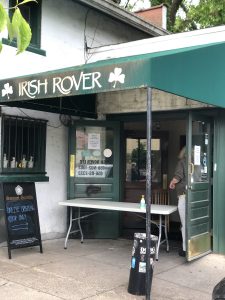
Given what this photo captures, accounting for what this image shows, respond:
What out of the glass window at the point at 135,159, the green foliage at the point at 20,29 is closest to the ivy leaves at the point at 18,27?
the green foliage at the point at 20,29

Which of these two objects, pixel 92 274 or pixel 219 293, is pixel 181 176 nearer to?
pixel 92 274

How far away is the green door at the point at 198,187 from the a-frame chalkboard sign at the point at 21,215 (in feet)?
7.83

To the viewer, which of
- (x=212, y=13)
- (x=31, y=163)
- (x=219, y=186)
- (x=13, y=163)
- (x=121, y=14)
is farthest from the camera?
(x=212, y=13)

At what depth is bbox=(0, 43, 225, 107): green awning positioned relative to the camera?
4.55m

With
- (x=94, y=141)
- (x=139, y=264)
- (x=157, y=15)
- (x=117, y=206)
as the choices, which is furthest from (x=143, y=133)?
(x=139, y=264)

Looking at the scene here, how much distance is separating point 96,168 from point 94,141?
19.9 inches

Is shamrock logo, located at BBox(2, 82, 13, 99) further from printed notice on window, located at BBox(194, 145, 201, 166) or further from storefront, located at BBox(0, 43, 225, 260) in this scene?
printed notice on window, located at BBox(194, 145, 201, 166)

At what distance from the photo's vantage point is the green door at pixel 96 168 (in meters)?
8.16

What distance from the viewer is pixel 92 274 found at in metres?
5.93

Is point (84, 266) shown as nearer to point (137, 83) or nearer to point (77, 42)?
point (137, 83)

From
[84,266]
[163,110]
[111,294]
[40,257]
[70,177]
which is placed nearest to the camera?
[111,294]

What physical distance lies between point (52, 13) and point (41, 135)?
2.20m

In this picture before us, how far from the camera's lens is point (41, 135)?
779cm

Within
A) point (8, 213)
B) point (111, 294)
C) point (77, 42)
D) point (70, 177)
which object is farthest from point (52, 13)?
point (111, 294)
